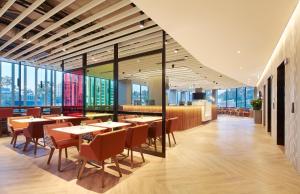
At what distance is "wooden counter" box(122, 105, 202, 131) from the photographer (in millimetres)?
8492

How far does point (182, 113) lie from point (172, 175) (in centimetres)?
529

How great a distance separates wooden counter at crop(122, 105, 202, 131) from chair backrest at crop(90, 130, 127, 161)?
13.7ft

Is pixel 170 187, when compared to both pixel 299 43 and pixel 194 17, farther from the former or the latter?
pixel 299 43

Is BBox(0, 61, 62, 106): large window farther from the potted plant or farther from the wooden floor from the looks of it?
the potted plant

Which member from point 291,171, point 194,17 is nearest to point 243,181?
point 291,171

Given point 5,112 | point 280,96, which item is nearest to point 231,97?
point 280,96

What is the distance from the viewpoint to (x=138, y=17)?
14.2ft

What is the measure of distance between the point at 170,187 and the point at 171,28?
312 cm

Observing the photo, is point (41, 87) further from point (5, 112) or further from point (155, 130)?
point (155, 130)

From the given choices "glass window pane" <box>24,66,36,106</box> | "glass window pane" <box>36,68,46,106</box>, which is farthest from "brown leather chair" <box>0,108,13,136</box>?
"glass window pane" <box>36,68,46,106</box>

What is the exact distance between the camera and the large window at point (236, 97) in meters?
21.7

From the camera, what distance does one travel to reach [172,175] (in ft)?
12.4

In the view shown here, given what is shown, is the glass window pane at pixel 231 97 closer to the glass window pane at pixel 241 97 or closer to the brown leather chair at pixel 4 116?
the glass window pane at pixel 241 97

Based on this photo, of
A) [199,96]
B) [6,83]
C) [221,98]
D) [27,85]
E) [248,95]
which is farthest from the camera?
[221,98]
